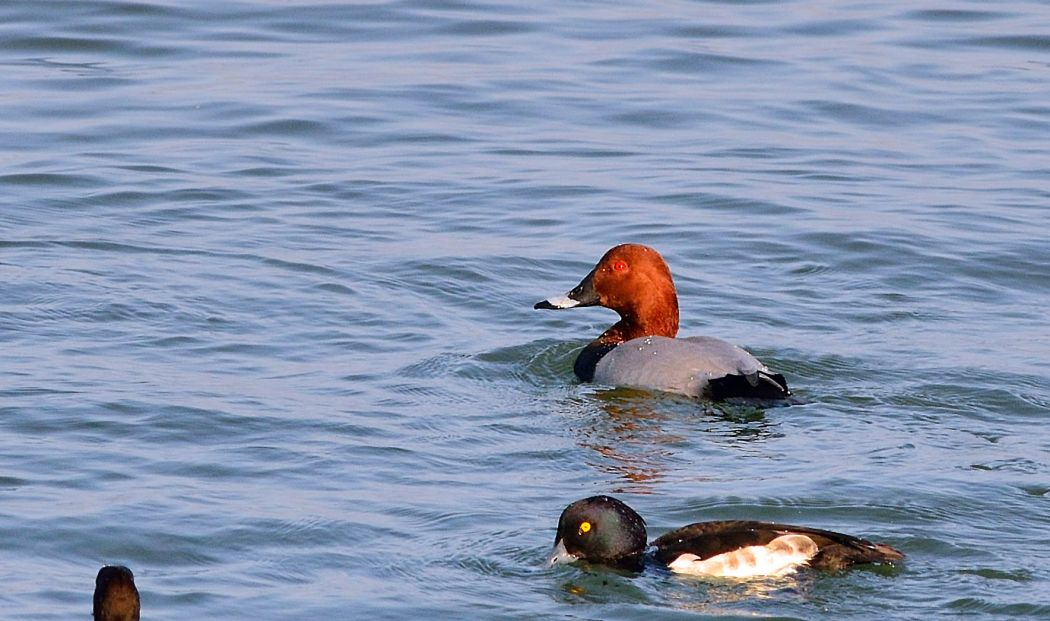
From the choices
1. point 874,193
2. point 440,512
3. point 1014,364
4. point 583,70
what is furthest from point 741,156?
point 440,512

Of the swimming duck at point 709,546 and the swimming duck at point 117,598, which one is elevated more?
the swimming duck at point 117,598

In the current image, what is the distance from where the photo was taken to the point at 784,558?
764 cm

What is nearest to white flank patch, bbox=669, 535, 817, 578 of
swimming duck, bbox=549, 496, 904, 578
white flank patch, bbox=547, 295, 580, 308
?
swimming duck, bbox=549, 496, 904, 578

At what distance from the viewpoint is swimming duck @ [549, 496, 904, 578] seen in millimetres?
7641

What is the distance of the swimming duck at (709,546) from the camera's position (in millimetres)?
7641

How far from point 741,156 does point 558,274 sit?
409 centimetres

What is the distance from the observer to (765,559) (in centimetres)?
764

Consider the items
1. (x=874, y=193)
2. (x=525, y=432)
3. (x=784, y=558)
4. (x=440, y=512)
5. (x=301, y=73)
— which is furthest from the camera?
(x=301, y=73)

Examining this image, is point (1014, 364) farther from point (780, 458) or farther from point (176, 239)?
point (176, 239)

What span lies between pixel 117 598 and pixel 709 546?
8.38 feet

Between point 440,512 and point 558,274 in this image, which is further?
point 558,274

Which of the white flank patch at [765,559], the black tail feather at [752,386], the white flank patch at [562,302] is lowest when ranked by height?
the white flank patch at [765,559]

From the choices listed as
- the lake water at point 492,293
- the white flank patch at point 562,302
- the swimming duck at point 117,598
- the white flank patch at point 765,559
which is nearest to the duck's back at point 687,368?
the lake water at point 492,293

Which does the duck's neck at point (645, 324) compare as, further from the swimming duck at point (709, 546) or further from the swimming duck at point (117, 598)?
the swimming duck at point (117, 598)
